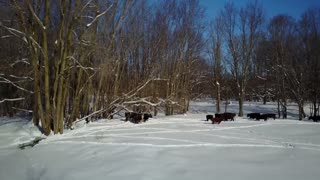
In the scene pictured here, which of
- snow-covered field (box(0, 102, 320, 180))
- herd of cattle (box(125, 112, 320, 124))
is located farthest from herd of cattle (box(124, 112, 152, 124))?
snow-covered field (box(0, 102, 320, 180))

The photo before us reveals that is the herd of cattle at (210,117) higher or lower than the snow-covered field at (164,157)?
higher

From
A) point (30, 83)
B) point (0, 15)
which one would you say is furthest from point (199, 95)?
point (0, 15)

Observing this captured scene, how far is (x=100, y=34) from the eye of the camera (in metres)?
21.3

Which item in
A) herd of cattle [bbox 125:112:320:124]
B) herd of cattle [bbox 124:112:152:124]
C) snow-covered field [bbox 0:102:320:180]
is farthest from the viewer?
herd of cattle [bbox 124:112:152:124]

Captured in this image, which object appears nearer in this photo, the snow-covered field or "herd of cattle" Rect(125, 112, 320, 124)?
the snow-covered field

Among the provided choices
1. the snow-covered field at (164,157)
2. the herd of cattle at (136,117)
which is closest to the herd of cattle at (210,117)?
the herd of cattle at (136,117)

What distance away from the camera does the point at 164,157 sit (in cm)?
895

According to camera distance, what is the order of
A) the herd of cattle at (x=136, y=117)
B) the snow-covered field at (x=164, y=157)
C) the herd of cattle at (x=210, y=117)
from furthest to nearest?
the herd of cattle at (x=136, y=117) → the herd of cattle at (x=210, y=117) → the snow-covered field at (x=164, y=157)

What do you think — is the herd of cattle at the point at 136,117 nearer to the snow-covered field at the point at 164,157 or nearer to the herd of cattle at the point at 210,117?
the herd of cattle at the point at 210,117

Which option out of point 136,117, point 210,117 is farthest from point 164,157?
point 210,117

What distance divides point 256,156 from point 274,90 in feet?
107

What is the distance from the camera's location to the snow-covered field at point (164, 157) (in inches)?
288

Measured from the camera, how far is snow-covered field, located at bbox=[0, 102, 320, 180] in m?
7.32

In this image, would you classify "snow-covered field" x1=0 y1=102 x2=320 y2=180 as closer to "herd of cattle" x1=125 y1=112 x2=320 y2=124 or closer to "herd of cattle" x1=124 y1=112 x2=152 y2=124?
"herd of cattle" x1=125 y1=112 x2=320 y2=124
